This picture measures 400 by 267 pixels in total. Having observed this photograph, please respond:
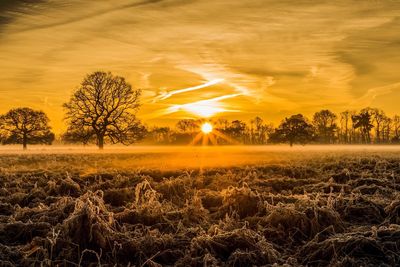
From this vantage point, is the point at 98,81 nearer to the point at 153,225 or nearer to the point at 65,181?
the point at 65,181

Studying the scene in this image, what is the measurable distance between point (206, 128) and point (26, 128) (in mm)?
62096

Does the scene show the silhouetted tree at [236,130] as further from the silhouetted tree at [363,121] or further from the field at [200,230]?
the field at [200,230]

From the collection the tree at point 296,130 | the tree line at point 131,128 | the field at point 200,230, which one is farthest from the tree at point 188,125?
the field at point 200,230

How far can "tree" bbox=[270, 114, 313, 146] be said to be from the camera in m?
90.4

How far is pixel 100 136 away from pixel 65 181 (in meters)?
38.2

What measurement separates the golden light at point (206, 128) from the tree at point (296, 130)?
38370 millimetres

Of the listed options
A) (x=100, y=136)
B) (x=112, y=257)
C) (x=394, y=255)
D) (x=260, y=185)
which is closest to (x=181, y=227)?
(x=112, y=257)

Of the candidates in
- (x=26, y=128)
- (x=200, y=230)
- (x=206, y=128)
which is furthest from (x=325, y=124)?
(x=200, y=230)

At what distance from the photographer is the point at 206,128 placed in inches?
5108

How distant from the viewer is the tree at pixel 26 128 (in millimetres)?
76250

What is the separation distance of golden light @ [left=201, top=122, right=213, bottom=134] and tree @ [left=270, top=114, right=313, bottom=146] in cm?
3837

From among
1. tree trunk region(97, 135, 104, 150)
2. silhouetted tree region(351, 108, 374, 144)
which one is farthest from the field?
silhouetted tree region(351, 108, 374, 144)

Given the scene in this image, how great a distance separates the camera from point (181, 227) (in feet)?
29.6

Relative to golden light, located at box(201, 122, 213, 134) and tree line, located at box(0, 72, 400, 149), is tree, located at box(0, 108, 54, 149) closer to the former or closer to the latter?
tree line, located at box(0, 72, 400, 149)
